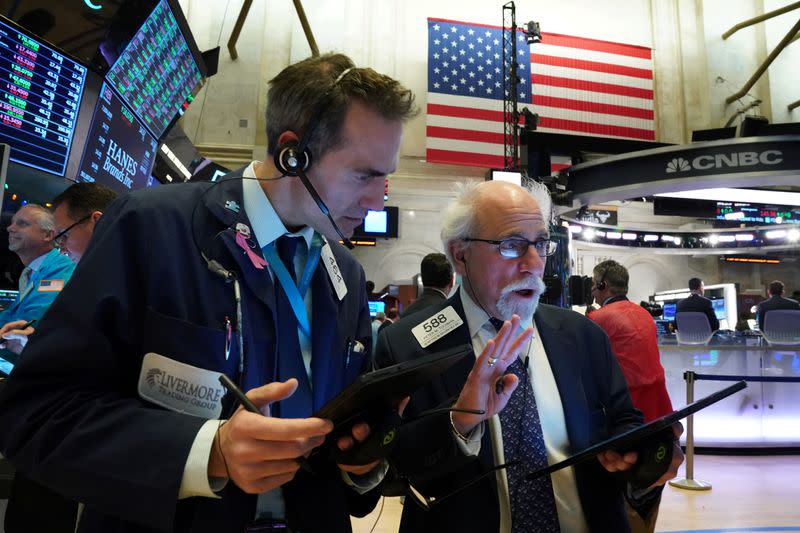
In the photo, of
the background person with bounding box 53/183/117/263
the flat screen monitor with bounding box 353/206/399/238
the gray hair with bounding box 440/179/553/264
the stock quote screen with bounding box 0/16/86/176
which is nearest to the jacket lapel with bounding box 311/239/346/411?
the gray hair with bounding box 440/179/553/264

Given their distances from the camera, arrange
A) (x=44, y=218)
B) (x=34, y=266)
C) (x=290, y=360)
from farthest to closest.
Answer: (x=44, y=218), (x=34, y=266), (x=290, y=360)

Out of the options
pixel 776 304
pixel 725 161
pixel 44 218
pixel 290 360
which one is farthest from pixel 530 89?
pixel 290 360

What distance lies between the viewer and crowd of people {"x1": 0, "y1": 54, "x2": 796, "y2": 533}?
920mm

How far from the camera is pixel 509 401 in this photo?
1.87 metres

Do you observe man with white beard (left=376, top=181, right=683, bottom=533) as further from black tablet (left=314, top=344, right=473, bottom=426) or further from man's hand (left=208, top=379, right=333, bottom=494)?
man's hand (left=208, top=379, right=333, bottom=494)

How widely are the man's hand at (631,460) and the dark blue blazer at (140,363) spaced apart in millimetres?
691

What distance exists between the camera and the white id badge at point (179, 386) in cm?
104

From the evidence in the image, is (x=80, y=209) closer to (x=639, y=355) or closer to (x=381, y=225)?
(x=639, y=355)

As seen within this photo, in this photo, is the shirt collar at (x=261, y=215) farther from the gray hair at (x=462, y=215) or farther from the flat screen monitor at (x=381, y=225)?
the flat screen monitor at (x=381, y=225)

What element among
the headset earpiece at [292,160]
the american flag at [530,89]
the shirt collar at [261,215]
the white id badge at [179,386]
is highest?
the american flag at [530,89]

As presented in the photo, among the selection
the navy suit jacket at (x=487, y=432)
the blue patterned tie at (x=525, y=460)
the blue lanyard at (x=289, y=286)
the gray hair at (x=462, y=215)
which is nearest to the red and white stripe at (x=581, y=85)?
the gray hair at (x=462, y=215)

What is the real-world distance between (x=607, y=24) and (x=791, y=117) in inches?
208

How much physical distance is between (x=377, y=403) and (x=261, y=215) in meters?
0.57

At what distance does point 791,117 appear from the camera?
14289 mm
